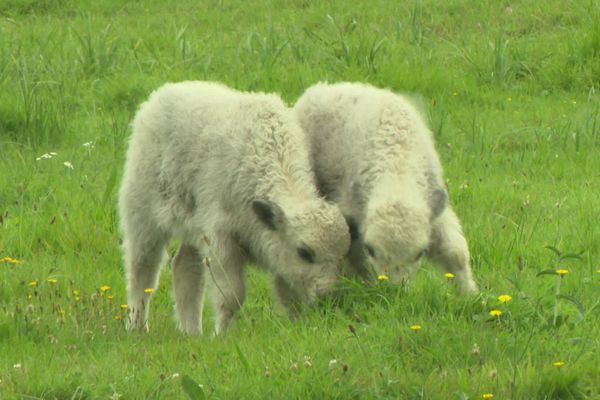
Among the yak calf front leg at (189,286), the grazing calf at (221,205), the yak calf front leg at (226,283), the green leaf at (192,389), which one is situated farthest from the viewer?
the yak calf front leg at (189,286)

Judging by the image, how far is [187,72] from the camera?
13.1m

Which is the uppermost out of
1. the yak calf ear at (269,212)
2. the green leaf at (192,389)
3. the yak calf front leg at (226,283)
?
the yak calf ear at (269,212)

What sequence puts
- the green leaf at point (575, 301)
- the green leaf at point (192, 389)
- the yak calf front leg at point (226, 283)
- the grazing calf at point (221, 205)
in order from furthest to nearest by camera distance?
1. the yak calf front leg at point (226, 283)
2. the grazing calf at point (221, 205)
3. the green leaf at point (575, 301)
4. the green leaf at point (192, 389)

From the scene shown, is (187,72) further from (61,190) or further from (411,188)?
(411,188)

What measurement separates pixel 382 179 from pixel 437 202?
0.34 meters

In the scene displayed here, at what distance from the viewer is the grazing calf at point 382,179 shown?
265 inches

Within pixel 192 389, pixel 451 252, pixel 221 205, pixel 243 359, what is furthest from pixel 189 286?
pixel 192 389

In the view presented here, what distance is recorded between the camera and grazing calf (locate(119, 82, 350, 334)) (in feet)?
22.7

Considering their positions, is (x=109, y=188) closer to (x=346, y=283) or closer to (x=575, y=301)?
(x=346, y=283)

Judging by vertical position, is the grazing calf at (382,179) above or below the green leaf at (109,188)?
above

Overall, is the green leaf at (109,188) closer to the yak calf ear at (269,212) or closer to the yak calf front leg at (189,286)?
the yak calf front leg at (189,286)

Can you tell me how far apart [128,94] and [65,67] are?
3.29 ft

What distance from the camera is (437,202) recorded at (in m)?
7.14

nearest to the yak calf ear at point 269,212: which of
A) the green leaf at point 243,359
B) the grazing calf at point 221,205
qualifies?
the grazing calf at point 221,205
